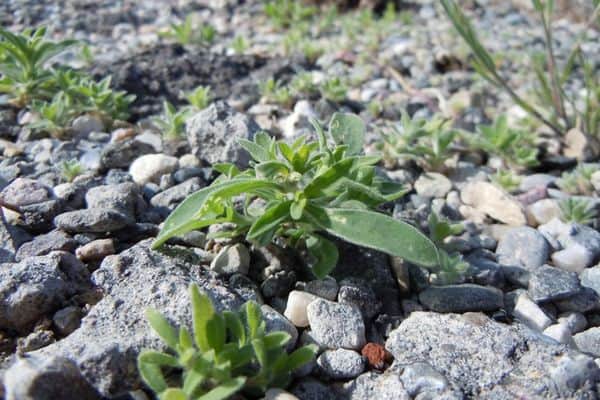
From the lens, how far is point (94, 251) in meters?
2.02

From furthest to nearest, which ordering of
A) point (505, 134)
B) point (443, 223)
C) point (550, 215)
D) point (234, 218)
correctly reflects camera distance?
point (505, 134) < point (550, 215) < point (443, 223) < point (234, 218)

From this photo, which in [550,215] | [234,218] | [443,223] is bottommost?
[550,215]

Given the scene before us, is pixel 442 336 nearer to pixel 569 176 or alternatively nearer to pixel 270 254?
pixel 270 254

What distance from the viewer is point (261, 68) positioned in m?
3.76

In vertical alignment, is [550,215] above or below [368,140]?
below

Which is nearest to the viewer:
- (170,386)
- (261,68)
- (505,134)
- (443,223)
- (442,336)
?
(170,386)

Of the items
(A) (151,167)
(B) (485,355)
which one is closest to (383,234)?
(B) (485,355)

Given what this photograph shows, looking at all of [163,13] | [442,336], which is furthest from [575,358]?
[163,13]

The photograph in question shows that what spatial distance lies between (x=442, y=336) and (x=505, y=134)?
1.51m

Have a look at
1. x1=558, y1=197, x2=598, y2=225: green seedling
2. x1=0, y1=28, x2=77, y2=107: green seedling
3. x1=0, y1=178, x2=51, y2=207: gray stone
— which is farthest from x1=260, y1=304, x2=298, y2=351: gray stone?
x1=0, y1=28, x2=77, y2=107: green seedling

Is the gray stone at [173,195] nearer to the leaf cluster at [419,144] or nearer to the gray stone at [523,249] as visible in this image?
the leaf cluster at [419,144]

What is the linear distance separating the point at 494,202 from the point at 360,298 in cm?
105

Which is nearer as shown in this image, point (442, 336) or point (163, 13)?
point (442, 336)

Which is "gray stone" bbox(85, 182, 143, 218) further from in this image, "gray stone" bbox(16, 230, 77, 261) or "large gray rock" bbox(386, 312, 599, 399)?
"large gray rock" bbox(386, 312, 599, 399)
